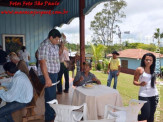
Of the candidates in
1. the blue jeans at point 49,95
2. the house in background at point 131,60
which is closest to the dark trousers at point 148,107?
the blue jeans at point 49,95

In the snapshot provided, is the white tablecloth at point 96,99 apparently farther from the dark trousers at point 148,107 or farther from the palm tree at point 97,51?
the palm tree at point 97,51

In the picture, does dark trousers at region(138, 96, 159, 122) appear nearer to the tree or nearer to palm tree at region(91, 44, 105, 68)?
palm tree at region(91, 44, 105, 68)

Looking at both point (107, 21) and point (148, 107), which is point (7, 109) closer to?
point (148, 107)

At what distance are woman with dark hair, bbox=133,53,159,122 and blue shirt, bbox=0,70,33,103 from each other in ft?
5.45

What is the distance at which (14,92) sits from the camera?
6.91 feet

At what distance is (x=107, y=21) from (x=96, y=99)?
21734 millimetres

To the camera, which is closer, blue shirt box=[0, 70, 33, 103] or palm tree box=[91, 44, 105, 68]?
blue shirt box=[0, 70, 33, 103]

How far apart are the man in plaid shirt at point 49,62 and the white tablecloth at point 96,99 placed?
51 centimetres

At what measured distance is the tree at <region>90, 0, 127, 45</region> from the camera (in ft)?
71.9

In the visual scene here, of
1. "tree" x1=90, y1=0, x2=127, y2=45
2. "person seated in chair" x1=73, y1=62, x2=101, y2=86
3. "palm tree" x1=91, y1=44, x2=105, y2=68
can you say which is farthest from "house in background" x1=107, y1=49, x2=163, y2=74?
"person seated in chair" x1=73, y1=62, x2=101, y2=86

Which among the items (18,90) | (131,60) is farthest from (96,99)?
(131,60)

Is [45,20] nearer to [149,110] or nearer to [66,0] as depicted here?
[66,0]

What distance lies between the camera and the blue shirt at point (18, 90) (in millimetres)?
2080

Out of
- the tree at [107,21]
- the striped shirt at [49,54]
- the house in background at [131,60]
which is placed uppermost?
the tree at [107,21]
